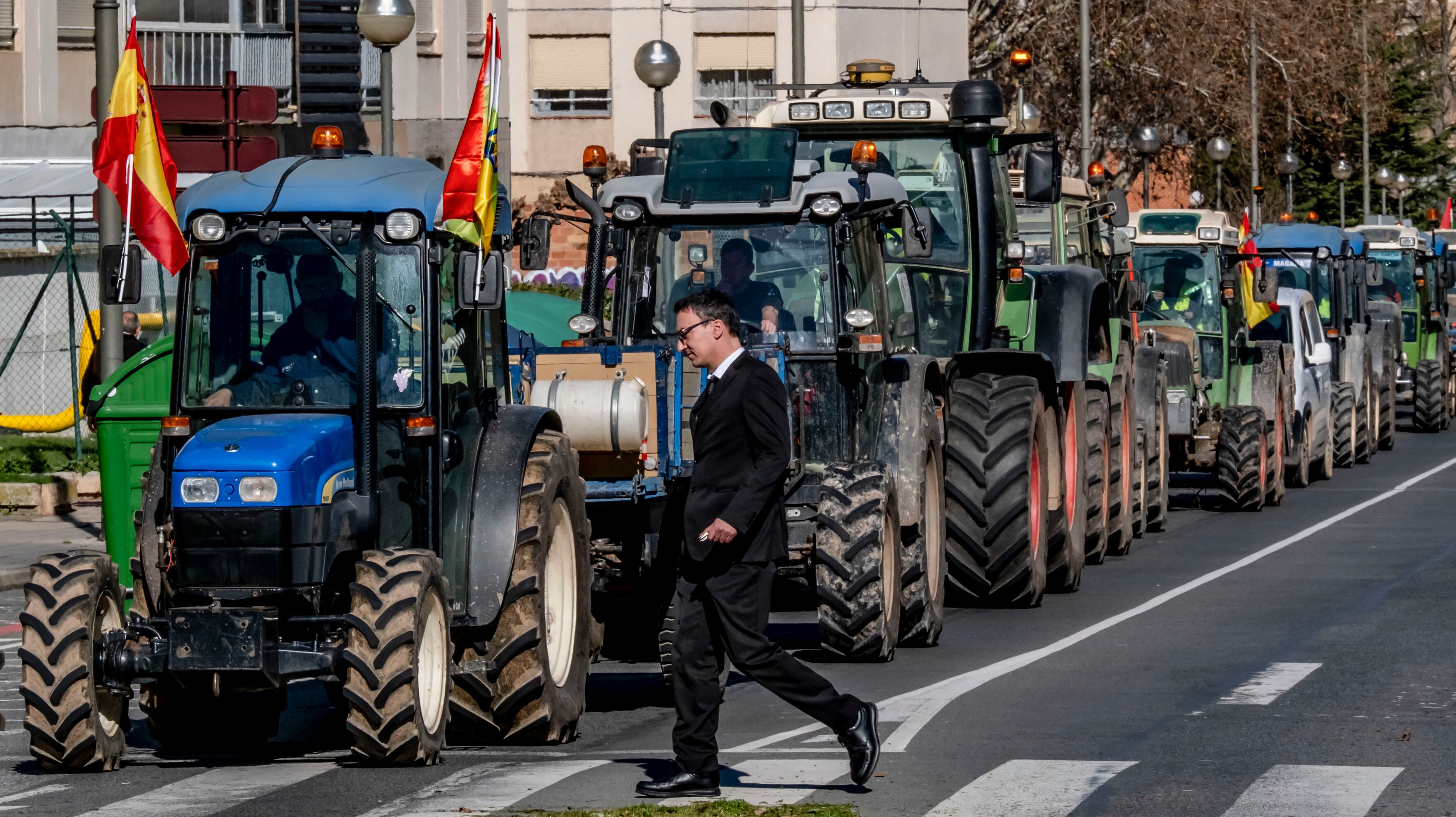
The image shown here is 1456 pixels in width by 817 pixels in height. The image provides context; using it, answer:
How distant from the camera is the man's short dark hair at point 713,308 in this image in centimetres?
888

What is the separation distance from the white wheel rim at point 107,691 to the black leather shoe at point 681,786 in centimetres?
216

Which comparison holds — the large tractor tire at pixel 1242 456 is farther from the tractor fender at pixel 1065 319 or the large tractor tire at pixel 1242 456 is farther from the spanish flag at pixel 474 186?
the spanish flag at pixel 474 186

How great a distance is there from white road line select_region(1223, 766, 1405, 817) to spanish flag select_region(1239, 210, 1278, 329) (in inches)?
592

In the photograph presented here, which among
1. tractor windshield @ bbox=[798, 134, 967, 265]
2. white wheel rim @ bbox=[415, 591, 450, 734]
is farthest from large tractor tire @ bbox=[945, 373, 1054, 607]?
white wheel rim @ bbox=[415, 591, 450, 734]

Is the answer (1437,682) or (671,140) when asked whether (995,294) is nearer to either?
(671,140)

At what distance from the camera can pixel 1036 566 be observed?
609 inches

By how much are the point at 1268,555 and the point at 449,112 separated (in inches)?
961

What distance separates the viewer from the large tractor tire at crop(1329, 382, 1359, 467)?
91.6ft

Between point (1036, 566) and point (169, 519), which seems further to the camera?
point (1036, 566)

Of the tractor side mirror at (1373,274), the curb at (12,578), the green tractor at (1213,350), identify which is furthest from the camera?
the tractor side mirror at (1373,274)

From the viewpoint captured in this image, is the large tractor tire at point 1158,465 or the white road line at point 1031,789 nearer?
the white road line at point 1031,789

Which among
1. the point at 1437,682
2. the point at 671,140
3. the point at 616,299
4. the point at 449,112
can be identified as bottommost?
the point at 1437,682

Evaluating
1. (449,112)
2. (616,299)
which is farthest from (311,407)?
(449,112)

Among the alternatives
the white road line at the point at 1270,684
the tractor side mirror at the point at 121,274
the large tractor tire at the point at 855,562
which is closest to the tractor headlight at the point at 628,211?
the large tractor tire at the point at 855,562
